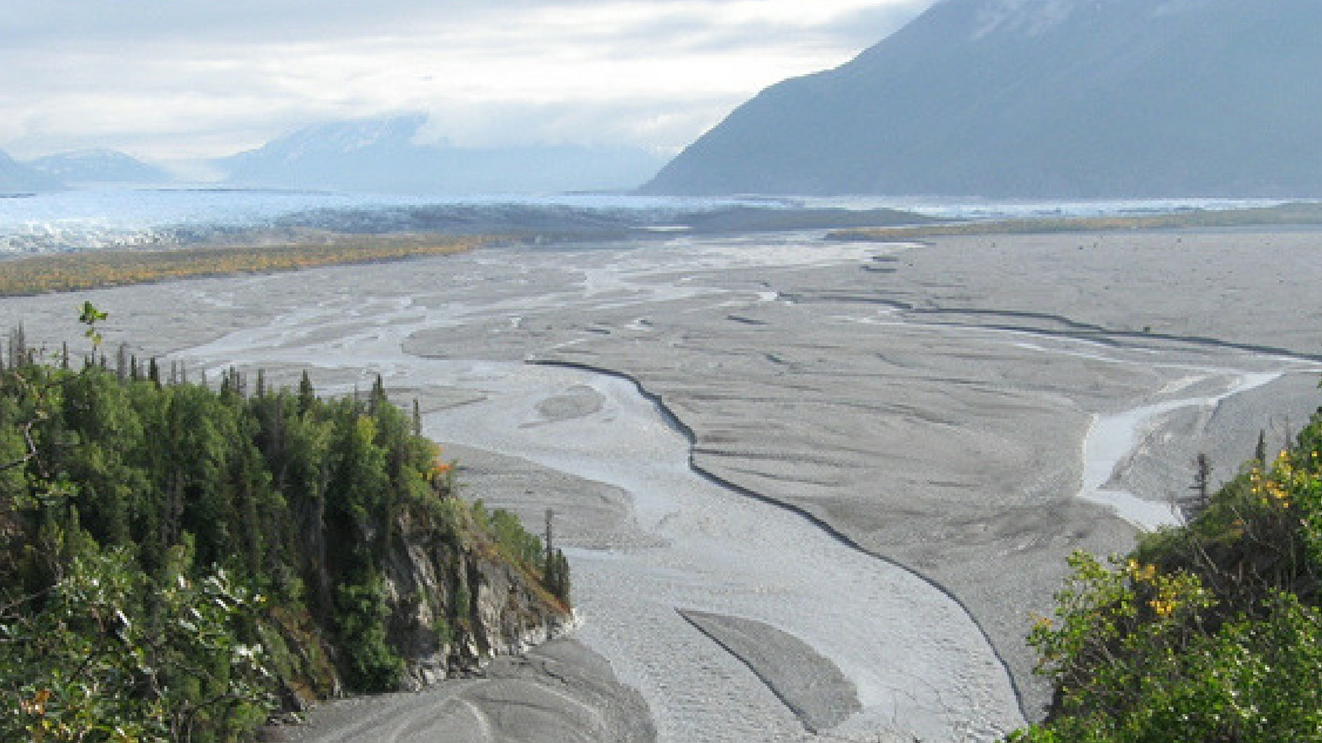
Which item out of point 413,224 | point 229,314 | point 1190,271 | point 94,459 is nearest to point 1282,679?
point 94,459

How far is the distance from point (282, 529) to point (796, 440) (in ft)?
63.8

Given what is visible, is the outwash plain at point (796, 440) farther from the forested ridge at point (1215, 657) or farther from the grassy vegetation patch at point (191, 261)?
the grassy vegetation patch at point (191, 261)

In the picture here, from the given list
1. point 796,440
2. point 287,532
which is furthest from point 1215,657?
point 796,440

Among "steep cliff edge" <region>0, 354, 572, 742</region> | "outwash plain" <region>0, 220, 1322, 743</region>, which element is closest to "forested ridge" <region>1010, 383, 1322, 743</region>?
"outwash plain" <region>0, 220, 1322, 743</region>

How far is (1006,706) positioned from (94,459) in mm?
13795

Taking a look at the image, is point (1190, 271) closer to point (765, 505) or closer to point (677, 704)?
point (765, 505)

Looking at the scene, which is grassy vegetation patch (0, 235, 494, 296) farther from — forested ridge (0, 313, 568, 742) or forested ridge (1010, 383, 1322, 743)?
forested ridge (1010, 383, 1322, 743)

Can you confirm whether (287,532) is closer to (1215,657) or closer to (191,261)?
(1215,657)

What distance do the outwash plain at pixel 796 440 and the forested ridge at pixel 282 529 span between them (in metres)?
1.07

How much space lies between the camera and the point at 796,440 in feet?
124

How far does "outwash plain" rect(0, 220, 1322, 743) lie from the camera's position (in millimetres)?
21625

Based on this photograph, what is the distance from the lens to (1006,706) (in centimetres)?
2064

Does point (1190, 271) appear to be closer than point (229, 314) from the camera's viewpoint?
No

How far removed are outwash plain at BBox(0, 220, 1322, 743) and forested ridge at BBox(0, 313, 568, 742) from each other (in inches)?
42.1
